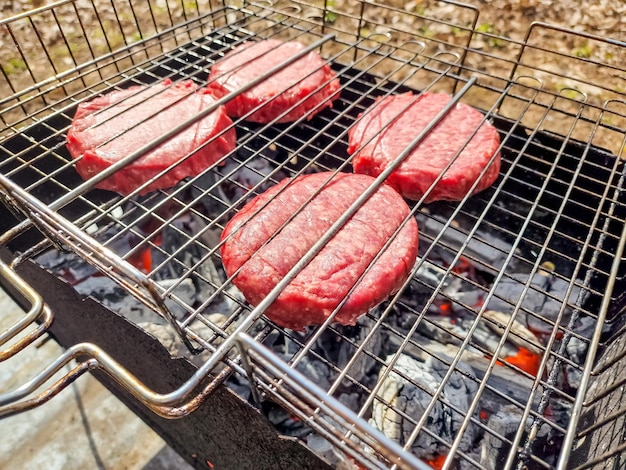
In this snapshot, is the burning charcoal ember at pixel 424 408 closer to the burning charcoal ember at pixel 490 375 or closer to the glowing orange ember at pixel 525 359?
the burning charcoal ember at pixel 490 375

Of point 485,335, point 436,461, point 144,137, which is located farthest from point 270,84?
point 436,461

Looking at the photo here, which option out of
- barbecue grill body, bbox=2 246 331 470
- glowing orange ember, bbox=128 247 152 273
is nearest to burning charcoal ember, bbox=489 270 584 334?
barbecue grill body, bbox=2 246 331 470

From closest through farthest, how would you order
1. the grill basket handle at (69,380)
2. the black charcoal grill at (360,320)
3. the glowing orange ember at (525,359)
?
the grill basket handle at (69,380)
the black charcoal grill at (360,320)
the glowing orange ember at (525,359)

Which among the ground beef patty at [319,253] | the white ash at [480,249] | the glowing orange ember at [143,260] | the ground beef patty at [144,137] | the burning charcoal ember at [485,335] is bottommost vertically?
the burning charcoal ember at [485,335]

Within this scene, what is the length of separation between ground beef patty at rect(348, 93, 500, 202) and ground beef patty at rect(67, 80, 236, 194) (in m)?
0.80

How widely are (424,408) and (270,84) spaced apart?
208 centimetres

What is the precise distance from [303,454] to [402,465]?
71cm

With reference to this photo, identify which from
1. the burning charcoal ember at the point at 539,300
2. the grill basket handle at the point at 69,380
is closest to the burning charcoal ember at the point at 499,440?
the burning charcoal ember at the point at 539,300

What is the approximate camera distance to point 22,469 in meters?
2.58

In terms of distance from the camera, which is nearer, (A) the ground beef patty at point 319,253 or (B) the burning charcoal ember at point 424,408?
(A) the ground beef patty at point 319,253

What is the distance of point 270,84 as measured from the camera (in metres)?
2.82

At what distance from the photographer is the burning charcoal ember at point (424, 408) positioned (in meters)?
1.94

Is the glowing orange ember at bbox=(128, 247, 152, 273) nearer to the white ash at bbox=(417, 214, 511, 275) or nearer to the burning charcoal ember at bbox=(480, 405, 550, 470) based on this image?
the white ash at bbox=(417, 214, 511, 275)

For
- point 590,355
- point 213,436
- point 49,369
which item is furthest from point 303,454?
point 590,355
